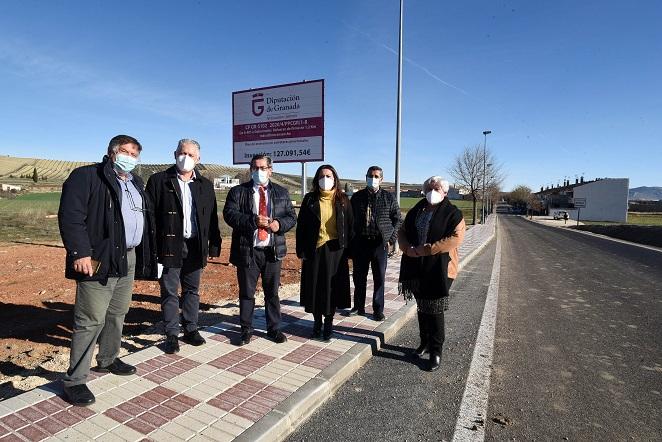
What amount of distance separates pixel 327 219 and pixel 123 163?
2084 millimetres

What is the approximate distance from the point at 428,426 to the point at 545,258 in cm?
1328

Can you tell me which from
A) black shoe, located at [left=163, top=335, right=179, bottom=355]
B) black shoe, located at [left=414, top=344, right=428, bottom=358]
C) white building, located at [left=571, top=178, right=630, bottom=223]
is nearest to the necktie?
black shoe, located at [left=163, top=335, right=179, bottom=355]

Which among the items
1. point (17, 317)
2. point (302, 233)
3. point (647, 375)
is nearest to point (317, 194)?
point (302, 233)

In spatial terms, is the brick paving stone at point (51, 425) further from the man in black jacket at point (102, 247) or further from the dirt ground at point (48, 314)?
the dirt ground at point (48, 314)

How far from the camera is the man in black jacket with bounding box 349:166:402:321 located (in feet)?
16.6

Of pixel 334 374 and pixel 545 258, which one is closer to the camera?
pixel 334 374

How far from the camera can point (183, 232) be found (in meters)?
3.79

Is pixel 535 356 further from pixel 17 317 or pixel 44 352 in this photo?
pixel 17 317

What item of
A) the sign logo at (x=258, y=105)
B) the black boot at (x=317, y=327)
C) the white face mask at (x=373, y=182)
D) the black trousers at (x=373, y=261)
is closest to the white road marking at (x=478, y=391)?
the black trousers at (x=373, y=261)

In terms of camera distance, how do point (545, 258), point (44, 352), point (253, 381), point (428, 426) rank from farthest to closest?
point (545, 258) → point (44, 352) → point (253, 381) → point (428, 426)

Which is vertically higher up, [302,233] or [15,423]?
[302,233]

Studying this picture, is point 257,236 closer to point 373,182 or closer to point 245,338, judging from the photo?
point 245,338

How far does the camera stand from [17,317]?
5434mm

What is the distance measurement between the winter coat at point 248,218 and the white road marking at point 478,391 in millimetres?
2249
